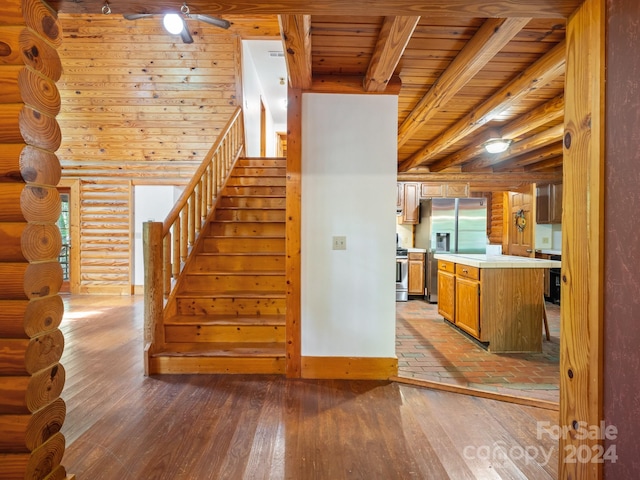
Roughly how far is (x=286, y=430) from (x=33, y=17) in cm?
218

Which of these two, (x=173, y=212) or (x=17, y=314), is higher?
(x=173, y=212)

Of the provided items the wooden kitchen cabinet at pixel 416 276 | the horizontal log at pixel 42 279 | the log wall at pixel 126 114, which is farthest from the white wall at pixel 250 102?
the horizontal log at pixel 42 279

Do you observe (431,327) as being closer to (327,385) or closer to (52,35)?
(327,385)

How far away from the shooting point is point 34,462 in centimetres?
119

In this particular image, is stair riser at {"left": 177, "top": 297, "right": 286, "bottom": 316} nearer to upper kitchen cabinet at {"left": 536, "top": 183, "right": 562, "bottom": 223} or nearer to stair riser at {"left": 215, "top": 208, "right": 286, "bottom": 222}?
stair riser at {"left": 215, "top": 208, "right": 286, "bottom": 222}

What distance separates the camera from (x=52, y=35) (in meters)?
1.25

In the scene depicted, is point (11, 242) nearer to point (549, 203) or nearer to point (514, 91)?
point (514, 91)

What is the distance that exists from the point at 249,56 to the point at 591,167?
5.25 metres

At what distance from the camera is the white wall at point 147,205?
237 inches

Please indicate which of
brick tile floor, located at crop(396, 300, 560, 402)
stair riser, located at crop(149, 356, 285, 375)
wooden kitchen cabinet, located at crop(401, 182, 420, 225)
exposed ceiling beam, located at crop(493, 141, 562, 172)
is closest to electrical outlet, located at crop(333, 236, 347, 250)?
stair riser, located at crop(149, 356, 285, 375)

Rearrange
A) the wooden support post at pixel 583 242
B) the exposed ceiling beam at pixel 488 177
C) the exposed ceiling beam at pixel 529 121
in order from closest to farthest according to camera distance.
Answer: the wooden support post at pixel 583 242 < the exposed ceiling beam at pixel 529 121 < the exposed ceiling beam at pixel 488 177

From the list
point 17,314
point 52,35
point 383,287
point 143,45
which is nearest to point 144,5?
point 52,35

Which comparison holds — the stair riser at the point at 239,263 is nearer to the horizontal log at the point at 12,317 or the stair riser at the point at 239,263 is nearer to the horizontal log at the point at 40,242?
the horizontal log at the point at 40,242

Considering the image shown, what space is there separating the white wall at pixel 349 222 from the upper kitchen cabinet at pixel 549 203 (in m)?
4.78
